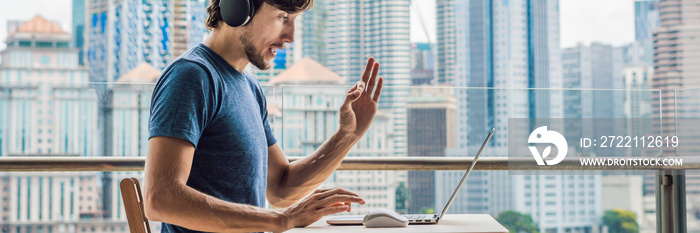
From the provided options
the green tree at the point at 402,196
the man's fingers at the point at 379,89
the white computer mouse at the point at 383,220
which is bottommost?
the green tree at the point at 402,196

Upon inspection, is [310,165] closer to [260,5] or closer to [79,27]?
[260,5]

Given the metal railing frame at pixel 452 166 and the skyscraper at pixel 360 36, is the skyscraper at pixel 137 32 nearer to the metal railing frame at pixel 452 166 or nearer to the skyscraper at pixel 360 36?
the skyscraper at pixel 360 36

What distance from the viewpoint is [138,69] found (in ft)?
101

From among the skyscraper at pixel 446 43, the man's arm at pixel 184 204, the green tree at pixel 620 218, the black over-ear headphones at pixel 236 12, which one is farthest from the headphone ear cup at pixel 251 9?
the skyscraper at pixel 446 43

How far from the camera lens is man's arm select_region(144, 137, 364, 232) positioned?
3.14 feet

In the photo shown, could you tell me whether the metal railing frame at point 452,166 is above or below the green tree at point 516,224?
above

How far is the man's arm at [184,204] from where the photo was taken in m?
0.96

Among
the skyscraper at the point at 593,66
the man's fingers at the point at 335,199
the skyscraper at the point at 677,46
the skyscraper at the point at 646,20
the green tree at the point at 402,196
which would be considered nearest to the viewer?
the man's fingers at the point at 335,199

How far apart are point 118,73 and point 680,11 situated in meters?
29.3

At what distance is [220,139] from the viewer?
1.08 m

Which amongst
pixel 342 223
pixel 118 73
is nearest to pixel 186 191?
pixel 342 223

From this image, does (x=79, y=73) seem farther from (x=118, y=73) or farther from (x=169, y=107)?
(x=169, y=107)

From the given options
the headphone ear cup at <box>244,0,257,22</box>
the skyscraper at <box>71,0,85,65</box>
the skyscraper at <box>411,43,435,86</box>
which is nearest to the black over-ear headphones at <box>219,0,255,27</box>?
the headphone ear cup at <box>244,0,257,22</box>

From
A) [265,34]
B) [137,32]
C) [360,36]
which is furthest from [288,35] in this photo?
[137,32]
